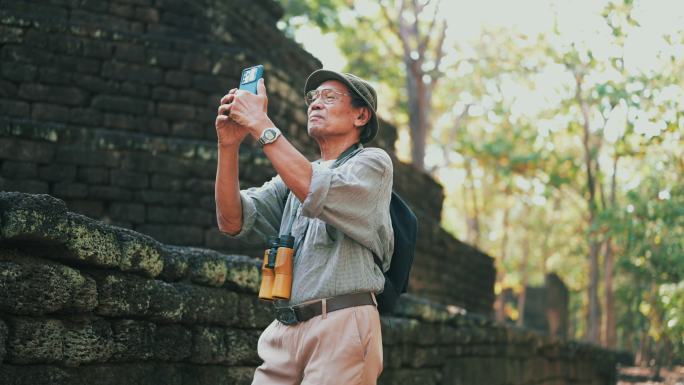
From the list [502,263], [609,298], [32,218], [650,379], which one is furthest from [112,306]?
[502,263]

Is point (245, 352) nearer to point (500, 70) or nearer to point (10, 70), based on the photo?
point (10, 70)

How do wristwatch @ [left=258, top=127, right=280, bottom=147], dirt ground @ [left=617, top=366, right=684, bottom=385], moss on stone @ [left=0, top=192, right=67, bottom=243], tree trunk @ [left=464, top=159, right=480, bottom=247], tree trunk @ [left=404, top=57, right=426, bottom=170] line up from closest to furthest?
wristwatch @ [left=258, top=127, right=280, bottom=147], moss on stone @ [left=0, top=192, right=67, bottom=243], dirt ground @ [left=617, top=366, right=684, bottom=385], tree trunk @ [left=404, top=57, right=426, bottom=170], tree trunk @ [left=464, top=159, right=480, bottom=247]

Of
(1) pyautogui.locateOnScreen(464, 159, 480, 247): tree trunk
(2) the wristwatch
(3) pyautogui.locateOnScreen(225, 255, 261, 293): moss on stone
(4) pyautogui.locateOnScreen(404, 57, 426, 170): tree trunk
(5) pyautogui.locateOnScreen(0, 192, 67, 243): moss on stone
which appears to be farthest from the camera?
(1) pyautogui.locateOnScreen(464, 159, 480, 247): tree trunk

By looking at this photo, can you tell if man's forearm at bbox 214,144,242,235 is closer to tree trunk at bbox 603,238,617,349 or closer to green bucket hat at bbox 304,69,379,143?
green bucket hat at bbox 304,69,379,143

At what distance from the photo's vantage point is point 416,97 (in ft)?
85.2

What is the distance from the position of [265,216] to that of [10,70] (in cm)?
796

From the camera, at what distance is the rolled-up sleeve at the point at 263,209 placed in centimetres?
347

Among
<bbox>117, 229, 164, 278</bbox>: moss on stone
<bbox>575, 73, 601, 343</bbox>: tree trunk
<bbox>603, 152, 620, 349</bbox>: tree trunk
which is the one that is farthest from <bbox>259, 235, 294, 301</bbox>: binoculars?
<bbox>603, 152, 620, 349</bbox>: tree trunk

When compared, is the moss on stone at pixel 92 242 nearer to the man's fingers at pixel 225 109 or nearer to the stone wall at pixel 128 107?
the man's fingers at pixel 225 109

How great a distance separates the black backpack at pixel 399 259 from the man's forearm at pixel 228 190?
52cm

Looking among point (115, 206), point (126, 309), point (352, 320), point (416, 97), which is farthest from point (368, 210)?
point (416, 97)

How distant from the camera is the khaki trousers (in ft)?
10.2

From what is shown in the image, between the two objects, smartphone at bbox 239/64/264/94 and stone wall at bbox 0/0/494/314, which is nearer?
smartphone at bbox 239/64/264/94

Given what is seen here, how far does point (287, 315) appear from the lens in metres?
3.25
